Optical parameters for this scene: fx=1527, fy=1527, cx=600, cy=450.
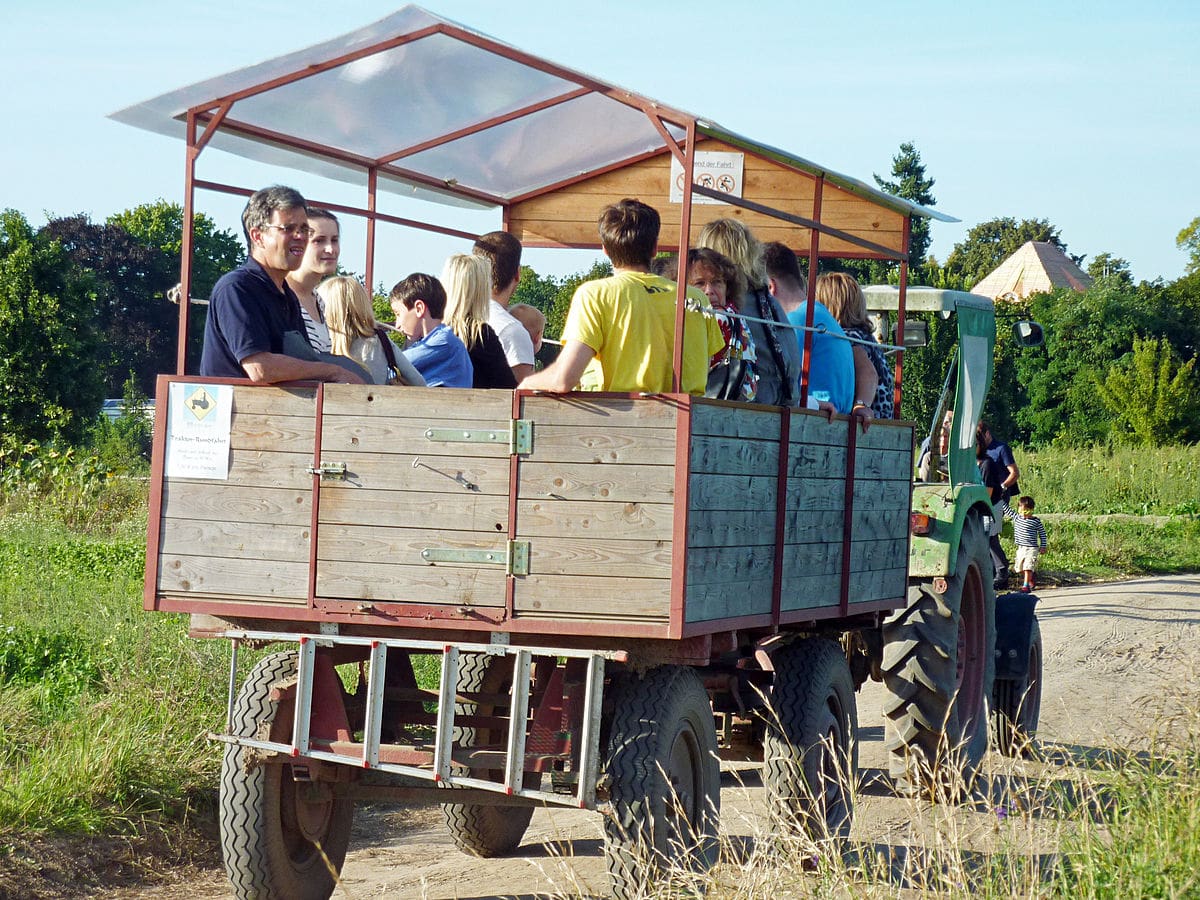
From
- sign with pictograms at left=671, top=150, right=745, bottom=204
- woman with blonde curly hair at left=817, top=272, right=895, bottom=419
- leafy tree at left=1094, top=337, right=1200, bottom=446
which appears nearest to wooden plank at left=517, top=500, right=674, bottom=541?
woman with blonde curly hair at left=817, top=272, right=895, bottom=419

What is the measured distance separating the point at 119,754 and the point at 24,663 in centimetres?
194

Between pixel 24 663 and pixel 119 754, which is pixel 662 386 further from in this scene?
pixel 24 663

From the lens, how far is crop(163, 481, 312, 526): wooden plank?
535cm

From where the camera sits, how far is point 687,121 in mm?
5180

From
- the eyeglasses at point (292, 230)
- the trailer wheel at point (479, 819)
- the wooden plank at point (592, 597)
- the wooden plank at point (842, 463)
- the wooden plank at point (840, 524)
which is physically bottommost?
the trailer wheel at point (479, 819)

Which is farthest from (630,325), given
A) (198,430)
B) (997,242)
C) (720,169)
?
(997,242)

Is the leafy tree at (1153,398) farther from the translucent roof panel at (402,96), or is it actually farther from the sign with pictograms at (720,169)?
the translucent roof panel at (402,96)

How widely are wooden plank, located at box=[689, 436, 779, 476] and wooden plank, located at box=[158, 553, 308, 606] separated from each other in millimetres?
1436

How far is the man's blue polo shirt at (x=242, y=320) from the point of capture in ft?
17.7

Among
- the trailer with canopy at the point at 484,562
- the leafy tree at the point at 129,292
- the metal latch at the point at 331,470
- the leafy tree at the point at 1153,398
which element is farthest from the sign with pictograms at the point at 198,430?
the leafy tree at the point at 129,292

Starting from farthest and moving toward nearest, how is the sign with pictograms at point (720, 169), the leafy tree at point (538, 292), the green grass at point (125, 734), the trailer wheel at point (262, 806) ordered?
1. the leafy tree at point (538, 292)
2. the sign with pictograms at point (720, 169)
3. the trailer wheel at point (262, 806)
4. the green grass at point (125, 734)

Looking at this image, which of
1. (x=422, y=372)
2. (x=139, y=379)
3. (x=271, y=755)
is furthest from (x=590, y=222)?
(x=139, y=379)

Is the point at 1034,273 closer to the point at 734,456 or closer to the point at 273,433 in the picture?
the point at 734,456

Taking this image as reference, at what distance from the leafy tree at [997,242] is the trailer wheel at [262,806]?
237ft
